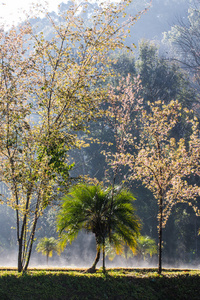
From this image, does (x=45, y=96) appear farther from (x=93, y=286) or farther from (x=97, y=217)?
(x=93, y=286)

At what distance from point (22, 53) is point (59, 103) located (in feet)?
5.22

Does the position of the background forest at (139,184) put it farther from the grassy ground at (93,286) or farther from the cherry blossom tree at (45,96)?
the grassy ground at (93,286)

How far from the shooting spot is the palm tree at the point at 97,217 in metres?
9.02

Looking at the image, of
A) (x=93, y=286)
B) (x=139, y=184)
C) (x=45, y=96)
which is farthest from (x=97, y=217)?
(x=139, y=184)

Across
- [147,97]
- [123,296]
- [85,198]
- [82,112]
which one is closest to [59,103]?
[82,112]

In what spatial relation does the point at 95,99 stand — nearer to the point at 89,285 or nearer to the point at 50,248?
the point at 89,285

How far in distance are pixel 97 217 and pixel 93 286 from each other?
2178 millimetres

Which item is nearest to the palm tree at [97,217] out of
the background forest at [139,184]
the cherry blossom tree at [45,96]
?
the cherry blossom tree at [45,96]

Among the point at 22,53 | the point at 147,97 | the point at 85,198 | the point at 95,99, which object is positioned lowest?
the point at 85,198

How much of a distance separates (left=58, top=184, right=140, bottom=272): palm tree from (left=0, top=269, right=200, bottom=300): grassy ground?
1.34 m

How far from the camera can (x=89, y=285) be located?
24.0ft

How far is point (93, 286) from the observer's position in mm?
7289

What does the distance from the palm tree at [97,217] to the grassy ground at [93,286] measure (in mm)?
1335

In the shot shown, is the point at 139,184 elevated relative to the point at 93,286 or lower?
elevated
